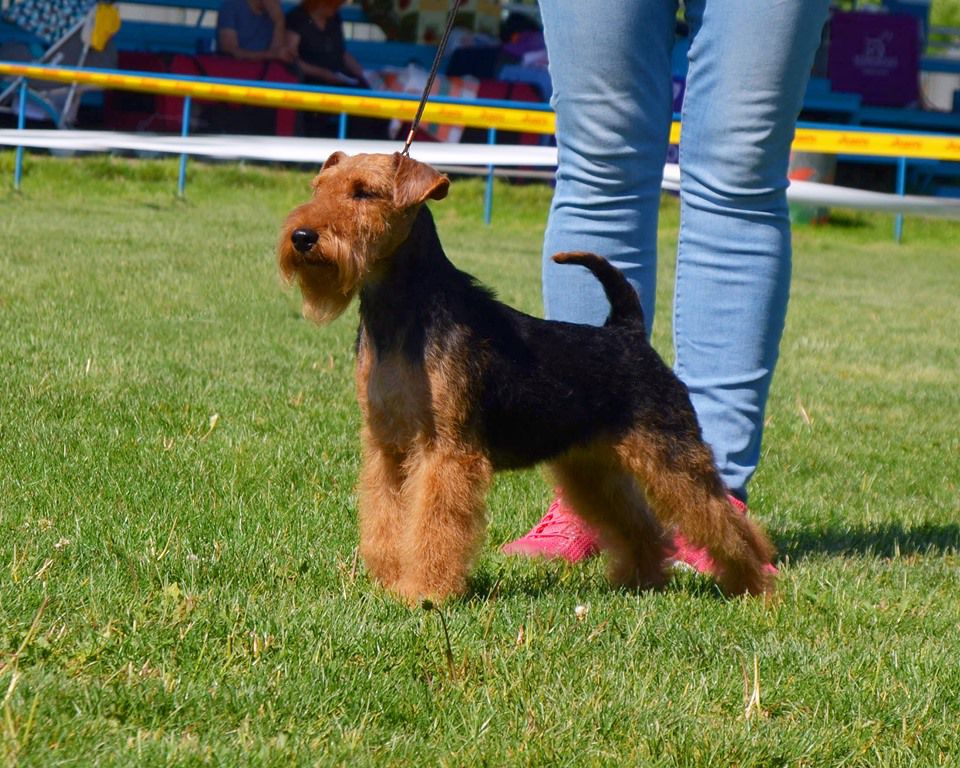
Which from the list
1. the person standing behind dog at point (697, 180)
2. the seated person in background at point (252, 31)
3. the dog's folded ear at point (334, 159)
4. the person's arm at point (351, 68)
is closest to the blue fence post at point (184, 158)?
the seated person in background at point (252, 31)

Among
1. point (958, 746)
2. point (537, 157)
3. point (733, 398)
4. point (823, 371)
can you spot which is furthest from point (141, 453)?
point (537, 157)

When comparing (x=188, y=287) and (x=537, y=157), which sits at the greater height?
(x=537, y=157)

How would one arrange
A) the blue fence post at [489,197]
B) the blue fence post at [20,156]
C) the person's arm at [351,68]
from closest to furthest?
the blue fence post at [20,156]
the blue fence post at [489,197]
the person's arm at [351,68]

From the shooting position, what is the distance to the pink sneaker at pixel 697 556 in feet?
11.0

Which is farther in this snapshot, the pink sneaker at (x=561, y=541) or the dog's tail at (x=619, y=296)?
the pink sneaker at (x=561, y=541)

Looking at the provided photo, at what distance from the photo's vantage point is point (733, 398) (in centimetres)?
360

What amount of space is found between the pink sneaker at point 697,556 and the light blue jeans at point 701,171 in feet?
0.54

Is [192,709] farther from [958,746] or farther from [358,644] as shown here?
[958,746]

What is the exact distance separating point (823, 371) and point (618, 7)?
4124 millimetres

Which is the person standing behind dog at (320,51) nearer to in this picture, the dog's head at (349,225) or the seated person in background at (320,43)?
the seated person in background at (320,43)

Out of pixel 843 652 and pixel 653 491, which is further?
pixel 653 491

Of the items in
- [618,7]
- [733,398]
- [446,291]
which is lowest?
[733,398]

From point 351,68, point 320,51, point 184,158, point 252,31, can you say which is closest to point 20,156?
point 184,158

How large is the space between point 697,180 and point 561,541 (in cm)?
102
